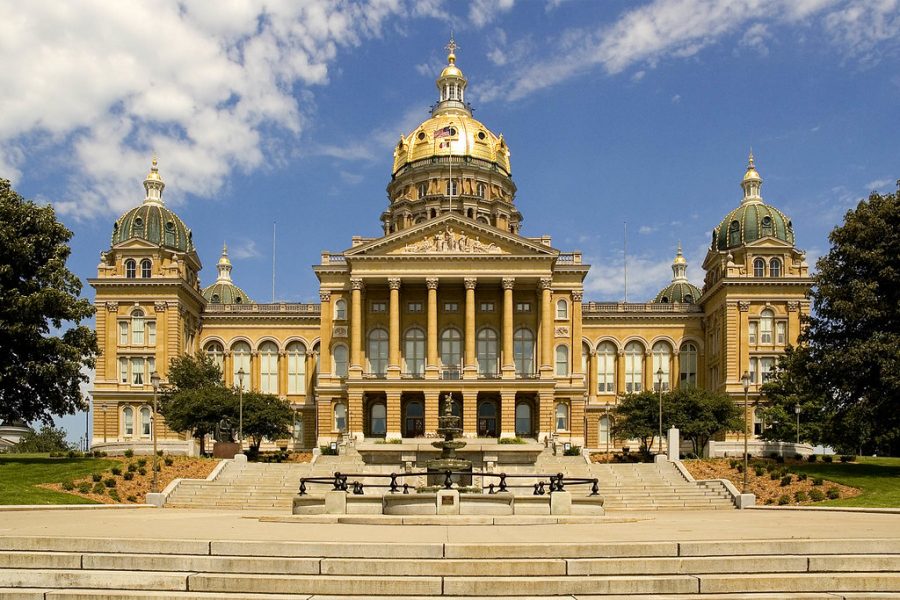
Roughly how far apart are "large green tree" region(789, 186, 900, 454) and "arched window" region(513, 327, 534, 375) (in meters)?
27.4

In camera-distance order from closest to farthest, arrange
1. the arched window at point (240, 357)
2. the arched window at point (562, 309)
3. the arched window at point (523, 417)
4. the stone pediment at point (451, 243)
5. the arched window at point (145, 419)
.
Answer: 1. the stone pediment at point (451, 243)
2. the arched window at point (523, 417)
3. the arched window at point (562, 309)
4. the arched window at point (145, 419)
5. the arched window at point (240, 357)

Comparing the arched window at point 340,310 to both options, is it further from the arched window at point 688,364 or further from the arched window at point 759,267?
the arched window at point 759,267

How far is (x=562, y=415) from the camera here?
81938 millimetres

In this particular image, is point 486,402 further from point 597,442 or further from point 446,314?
point 597,442

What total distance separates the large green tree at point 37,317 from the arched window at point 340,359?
93.5ft

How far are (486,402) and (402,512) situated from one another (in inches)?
2018

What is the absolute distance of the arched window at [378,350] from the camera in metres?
80.5

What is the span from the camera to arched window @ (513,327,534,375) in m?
81.0

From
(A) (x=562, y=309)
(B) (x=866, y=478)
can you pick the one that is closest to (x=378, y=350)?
(A) (x=562, y=309)

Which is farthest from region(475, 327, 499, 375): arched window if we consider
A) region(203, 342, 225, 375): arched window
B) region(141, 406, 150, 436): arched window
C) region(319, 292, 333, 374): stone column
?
region(141, 406, 150, 436): arched window

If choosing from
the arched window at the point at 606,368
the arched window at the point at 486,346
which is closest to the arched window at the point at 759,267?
the arched window at the point at 606,368

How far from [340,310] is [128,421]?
20.7 m

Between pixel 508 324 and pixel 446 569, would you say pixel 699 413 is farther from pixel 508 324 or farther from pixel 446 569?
pixel 446 569

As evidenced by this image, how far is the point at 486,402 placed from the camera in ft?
265
